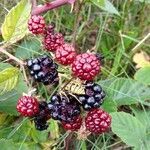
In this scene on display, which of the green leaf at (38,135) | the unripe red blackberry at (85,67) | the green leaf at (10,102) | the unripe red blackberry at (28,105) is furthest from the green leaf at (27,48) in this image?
the unripe red blackberry at (85,67)

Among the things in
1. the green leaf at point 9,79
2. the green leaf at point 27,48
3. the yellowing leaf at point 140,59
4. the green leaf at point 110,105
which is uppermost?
the green leaf at point 9,79

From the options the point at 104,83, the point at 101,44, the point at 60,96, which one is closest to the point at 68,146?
the point at 104,83

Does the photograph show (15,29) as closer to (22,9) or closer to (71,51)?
(22,9)

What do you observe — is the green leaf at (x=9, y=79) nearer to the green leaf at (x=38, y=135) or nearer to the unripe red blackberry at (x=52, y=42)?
the unripe red blackberry at (x=52, y=42)

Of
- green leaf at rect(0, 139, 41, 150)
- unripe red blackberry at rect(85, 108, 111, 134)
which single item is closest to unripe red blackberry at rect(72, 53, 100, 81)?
unripe red blackberry at rect(85, 108, 111, 134)

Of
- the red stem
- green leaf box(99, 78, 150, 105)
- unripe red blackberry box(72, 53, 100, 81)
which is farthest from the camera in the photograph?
green leaf box(99, 78, 150, 105)

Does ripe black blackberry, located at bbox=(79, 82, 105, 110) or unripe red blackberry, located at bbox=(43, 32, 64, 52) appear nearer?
ripe black blackberry, located at bbox=(79, 82, 105, 110)

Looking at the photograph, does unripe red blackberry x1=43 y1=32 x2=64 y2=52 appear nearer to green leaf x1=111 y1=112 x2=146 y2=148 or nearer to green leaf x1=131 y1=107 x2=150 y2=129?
green leaf x1=111 y1=112 x2=146 y2=148

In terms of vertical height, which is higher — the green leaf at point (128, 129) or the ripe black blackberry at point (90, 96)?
the ripe black blackberry at point (90, 96)
